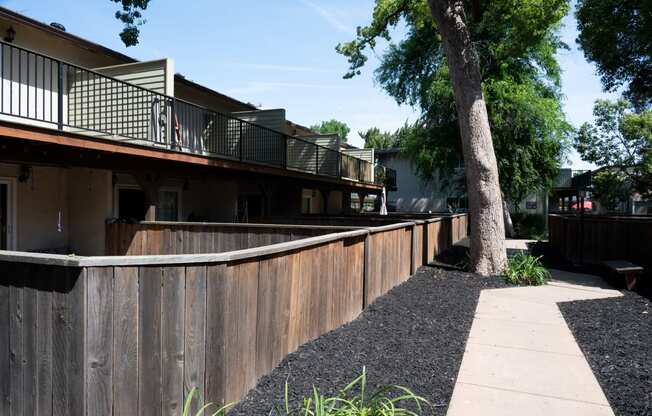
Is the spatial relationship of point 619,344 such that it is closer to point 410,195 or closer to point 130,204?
point 130,204

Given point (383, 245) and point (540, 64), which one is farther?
point (540, 64)

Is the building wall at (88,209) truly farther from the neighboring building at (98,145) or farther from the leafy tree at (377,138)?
the leafy tree at (377,138)

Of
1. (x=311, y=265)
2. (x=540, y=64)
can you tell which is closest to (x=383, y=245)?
(x=311, y=265)

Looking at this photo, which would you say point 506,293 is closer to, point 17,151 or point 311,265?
point 311,265

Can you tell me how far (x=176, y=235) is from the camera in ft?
28.3

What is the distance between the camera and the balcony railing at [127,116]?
8.18m

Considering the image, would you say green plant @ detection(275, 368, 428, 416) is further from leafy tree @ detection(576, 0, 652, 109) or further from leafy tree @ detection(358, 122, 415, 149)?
leafy tree @ detection(358, 122, 415, 149)

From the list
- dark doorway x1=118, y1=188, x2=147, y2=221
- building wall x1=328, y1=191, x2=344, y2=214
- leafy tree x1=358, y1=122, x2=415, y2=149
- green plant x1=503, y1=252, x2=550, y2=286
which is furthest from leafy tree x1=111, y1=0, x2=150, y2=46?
leafy tree x1=358, y1=122, x2=415, y2=149

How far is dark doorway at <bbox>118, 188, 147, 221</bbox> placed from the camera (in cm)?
1253

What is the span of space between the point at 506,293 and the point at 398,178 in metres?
27.0

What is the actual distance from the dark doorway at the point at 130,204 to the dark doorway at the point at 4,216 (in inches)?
118

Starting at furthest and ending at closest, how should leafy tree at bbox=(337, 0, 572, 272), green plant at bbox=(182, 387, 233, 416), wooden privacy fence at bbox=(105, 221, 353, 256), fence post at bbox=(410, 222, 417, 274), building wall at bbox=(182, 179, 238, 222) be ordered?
leafy tree at bbox=(337, 0, 572, 272) → building wall at bbox=(182, 179, 238, 222) → fence post at bbox=(410, 222, 417, 274) → wooden privacy fence at bbox=(105, 221, 353, 256) → green plant at bbox=(182, 387, 233, 416)

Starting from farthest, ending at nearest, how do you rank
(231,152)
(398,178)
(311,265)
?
(398,178) < (231,152) < (311,265)

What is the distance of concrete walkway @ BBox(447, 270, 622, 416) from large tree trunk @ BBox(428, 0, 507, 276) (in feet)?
8.87
